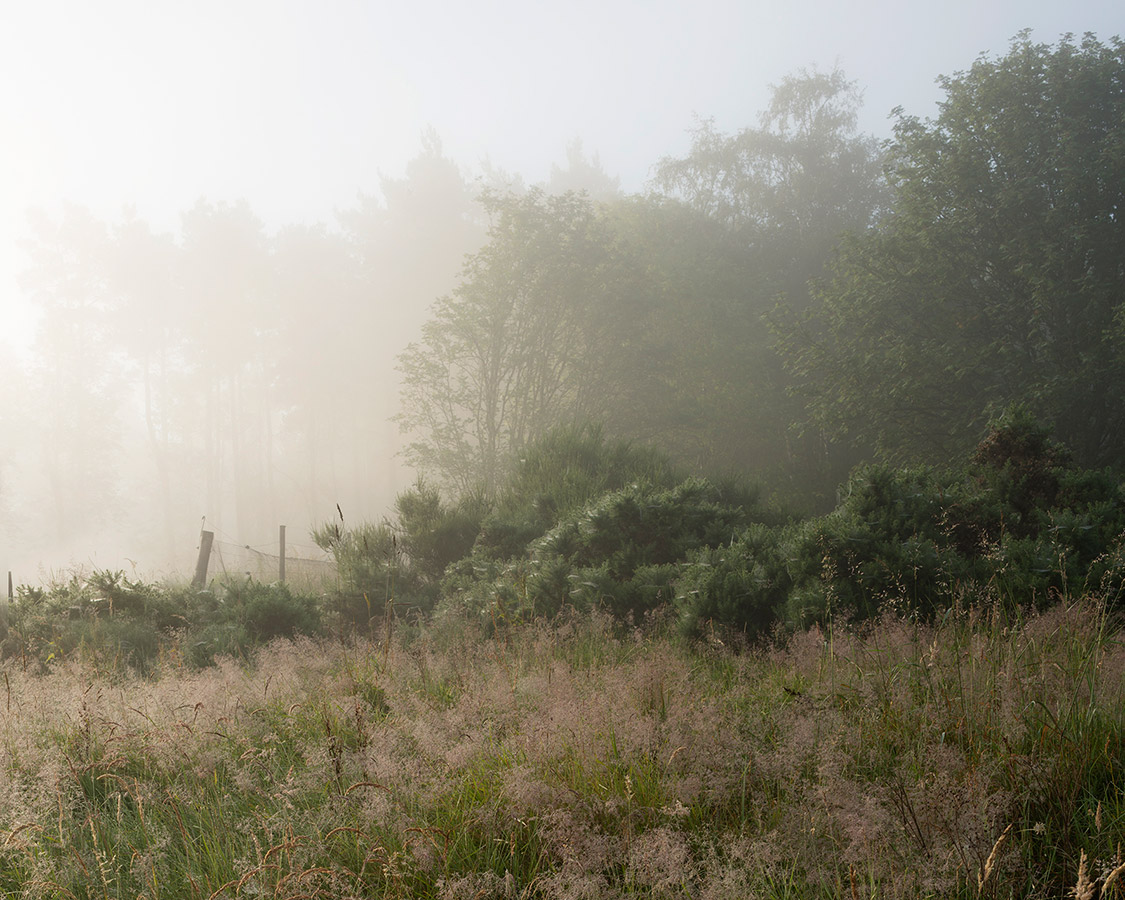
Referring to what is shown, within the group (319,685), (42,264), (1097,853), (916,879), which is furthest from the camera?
(42,264)

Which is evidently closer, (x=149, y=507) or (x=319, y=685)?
(x=319, y=685)

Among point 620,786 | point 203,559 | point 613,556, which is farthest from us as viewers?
point 203,559

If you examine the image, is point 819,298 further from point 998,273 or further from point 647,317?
point 647,317

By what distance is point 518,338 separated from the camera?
23219 millimetres

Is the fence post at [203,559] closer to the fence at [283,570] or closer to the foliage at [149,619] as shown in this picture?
the fence at [283,570]

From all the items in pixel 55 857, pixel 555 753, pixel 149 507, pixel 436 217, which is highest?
pixel 436 217

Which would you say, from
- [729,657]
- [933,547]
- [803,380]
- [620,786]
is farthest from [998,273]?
[620,786]

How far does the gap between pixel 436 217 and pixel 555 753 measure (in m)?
35.1

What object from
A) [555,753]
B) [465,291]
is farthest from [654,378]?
[555,753]

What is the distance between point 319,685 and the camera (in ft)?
14.1

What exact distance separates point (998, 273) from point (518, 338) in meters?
13.6

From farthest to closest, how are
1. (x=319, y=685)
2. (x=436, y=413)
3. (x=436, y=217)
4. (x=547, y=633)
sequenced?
(x=436, y=217) → (x=436, y=413) → (x=547, y=633) → (x=319, y=685)

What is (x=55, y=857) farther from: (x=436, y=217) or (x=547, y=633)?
(x=436, y=217)

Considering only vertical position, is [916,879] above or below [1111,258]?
below
